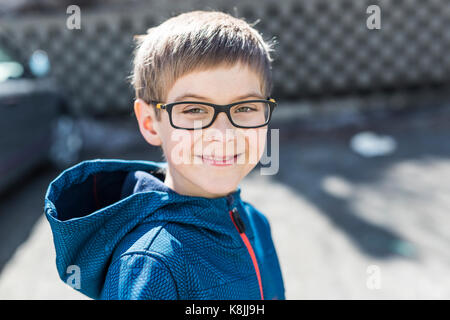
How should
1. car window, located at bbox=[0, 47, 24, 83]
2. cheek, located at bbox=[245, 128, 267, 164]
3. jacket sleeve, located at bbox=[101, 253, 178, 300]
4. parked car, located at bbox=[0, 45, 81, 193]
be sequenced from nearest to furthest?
jacket sleeve, located at bbox=[101, 253, 178, 300]
cheek, located at bbox=[245, 128, 267, 164]
parked car, located at bbox=[0, 45, 81, 193]
car window, located at bbox=[0, 47, 24, 83]

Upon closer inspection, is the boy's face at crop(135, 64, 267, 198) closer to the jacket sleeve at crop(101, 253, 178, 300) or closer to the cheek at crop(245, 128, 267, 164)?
the cheek at crop(245, 128, 267, 164)

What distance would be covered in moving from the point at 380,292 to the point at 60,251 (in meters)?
1.69

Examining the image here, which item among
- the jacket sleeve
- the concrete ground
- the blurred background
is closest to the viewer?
the jacket sleeve

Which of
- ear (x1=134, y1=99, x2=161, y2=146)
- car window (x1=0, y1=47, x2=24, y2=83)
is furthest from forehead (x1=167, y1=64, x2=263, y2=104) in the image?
car window (x1=0, y1=47, x2=24, y2=83)

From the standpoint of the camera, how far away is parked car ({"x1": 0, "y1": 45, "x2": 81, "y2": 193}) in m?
3.17

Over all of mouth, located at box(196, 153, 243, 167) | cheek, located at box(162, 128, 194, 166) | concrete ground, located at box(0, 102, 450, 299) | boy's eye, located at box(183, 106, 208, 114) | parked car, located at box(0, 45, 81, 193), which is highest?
boy's eye, located at box(183, 106, 208, 114)

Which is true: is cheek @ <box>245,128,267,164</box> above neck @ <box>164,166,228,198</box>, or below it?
above

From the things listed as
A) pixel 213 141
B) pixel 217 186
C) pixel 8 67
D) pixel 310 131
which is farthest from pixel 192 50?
pixel 310 131

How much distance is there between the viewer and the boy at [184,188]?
836mm

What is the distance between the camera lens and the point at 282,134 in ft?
16.1

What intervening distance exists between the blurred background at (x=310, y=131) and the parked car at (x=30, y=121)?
0.02m

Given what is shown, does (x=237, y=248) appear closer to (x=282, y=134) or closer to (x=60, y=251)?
(x=60, y=251)

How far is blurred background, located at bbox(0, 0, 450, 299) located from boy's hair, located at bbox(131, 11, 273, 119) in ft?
1.45

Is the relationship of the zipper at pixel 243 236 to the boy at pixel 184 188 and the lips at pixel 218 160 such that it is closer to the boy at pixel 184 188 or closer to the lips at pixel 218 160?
the boy at pixel 184 188
